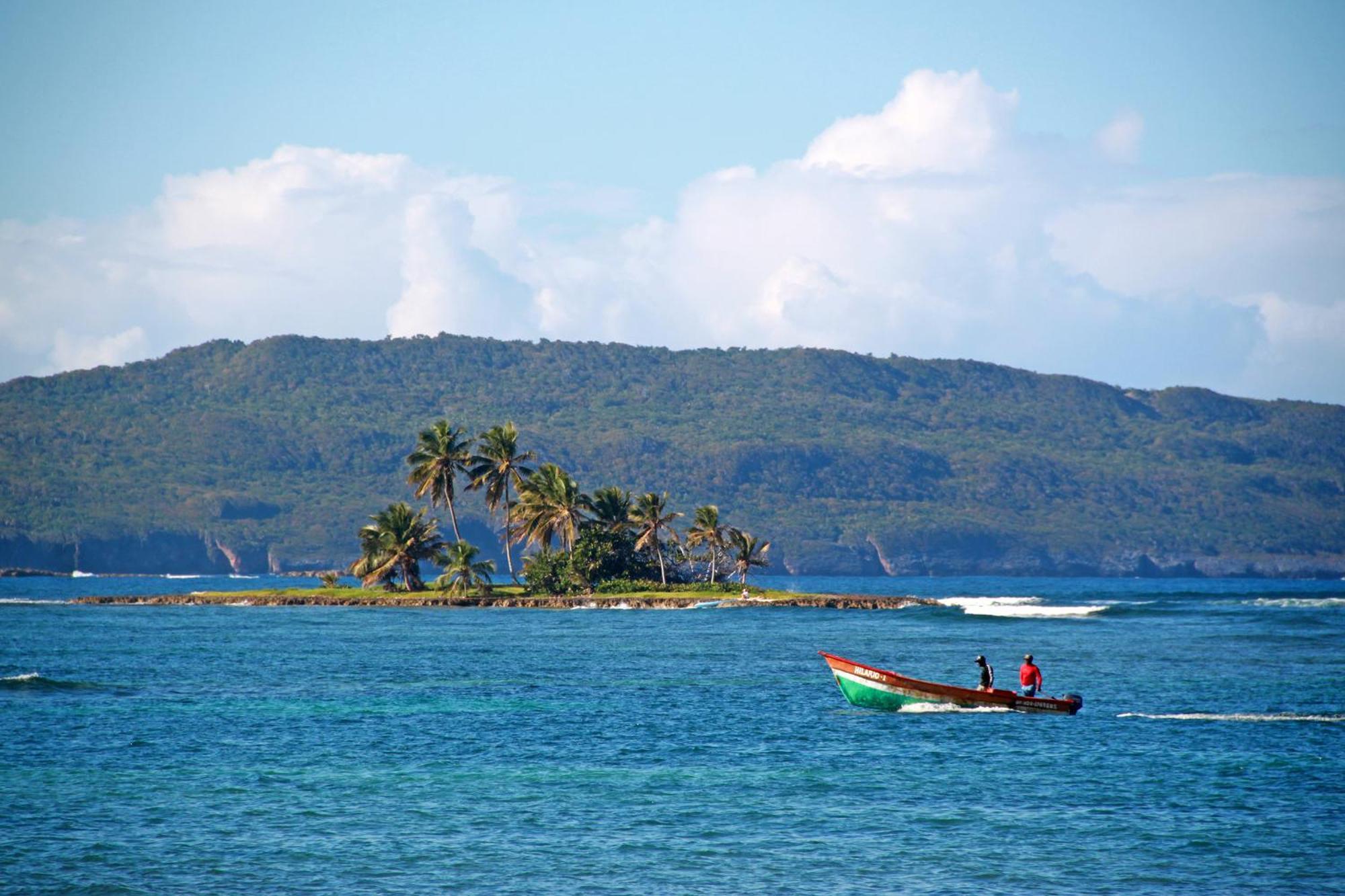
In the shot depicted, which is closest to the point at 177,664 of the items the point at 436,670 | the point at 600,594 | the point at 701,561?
the point at 436,670

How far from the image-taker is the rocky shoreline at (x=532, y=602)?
118 metres

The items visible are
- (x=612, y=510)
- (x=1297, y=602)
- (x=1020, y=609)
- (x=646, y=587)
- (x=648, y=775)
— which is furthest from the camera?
(x=1297, y=602)

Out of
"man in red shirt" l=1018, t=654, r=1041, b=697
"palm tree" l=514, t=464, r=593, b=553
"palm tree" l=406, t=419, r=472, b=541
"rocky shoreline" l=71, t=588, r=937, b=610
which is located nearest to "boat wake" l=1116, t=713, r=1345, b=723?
"man in red shirt" l=1018, t=654, r=1041, b=697

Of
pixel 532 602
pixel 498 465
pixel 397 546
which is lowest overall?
pixel 532 602

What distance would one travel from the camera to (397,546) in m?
120

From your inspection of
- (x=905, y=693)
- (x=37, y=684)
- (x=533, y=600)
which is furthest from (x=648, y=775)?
(x=533, y=600)

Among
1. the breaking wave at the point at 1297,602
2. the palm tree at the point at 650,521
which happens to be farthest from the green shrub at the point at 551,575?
the breaking wave at the point at 1297,602

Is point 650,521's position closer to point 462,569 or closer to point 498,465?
point 498,465

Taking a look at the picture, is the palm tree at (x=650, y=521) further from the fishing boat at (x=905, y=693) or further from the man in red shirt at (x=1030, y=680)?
the man in red shirt at (x=1030, y=680)

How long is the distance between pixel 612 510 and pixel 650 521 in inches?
129

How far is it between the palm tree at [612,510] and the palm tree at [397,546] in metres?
12.9

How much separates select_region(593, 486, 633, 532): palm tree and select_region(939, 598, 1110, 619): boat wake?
2846cm

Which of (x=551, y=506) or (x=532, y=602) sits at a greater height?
(x=551, y=506)

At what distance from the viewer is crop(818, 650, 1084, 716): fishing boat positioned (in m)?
51.0
